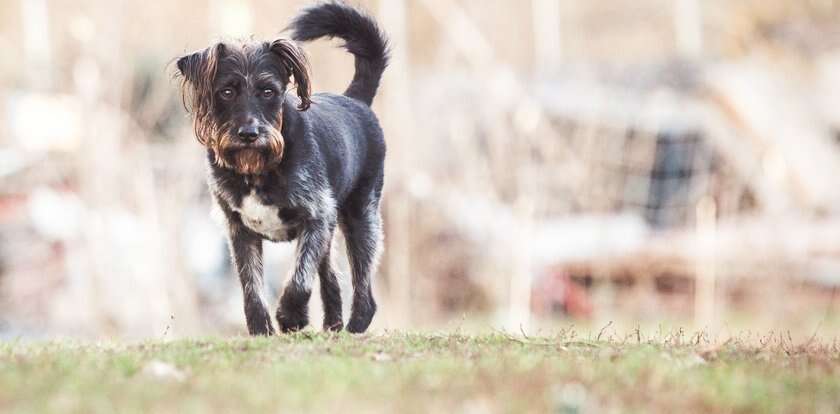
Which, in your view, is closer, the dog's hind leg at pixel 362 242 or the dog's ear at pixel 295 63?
the dog's ear at pixel 295 63

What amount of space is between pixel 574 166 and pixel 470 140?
1.47 meters

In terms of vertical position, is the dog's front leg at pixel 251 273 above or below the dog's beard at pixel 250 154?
below

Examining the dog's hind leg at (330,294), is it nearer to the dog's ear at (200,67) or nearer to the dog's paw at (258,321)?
the dog's paw at (258,321)

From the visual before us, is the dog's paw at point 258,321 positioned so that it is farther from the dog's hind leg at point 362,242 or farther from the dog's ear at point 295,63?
the dog's ear at point 295,63

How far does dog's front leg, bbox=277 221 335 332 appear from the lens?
809cm

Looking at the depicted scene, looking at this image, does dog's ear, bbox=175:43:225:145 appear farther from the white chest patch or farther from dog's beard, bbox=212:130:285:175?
the white chest patch

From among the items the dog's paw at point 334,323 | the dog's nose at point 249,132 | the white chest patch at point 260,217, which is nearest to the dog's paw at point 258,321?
the white chest patch at point 260,217

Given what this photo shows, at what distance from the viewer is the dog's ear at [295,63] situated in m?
→ 8.00

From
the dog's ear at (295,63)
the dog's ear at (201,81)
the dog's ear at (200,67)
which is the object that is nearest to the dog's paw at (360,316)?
the dog's ear at (295,63)

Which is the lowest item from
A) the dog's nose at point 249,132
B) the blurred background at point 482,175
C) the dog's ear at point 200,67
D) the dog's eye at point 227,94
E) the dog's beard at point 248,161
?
the blurred background at point 482,175

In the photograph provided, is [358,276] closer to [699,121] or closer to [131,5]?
[131,5]

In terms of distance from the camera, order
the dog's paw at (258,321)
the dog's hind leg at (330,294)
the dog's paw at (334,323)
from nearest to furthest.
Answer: the dog's paw at (258,321) → the dog's paw at (334,323) → the dog's hind leg at (330,294)

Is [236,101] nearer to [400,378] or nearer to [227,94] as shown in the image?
[227,94]

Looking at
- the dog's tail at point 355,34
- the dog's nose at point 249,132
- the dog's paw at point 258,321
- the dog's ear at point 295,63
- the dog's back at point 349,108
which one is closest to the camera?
the dog's nose at point 249,132
